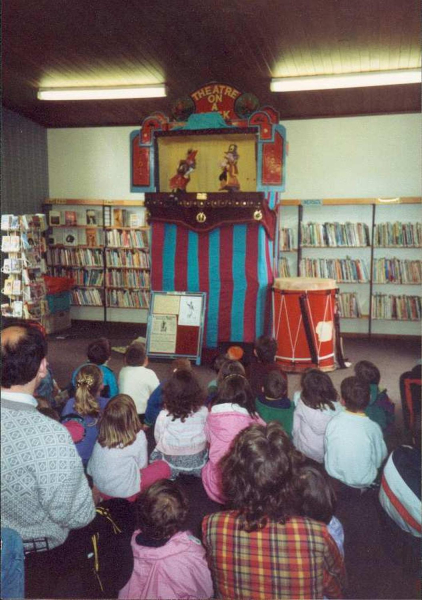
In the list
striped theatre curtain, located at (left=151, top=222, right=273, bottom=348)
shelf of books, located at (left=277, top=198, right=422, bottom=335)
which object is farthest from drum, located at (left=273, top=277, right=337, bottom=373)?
shelf of books, located at (left=277, top=198, right=422, bottom=335)

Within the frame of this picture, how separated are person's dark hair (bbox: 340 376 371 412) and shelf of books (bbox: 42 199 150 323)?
5.58 meters

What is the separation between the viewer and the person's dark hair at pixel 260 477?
4.90 ft

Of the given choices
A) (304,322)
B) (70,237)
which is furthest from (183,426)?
(70,237)

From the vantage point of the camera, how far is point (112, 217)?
8.09 meters

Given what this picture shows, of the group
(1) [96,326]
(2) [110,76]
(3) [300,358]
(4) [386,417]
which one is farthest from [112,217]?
(4) [386,417]

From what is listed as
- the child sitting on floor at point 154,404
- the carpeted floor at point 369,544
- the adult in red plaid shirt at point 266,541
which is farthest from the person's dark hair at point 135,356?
the adult in red plaid shirt at point 266,541

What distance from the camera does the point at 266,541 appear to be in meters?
1.46

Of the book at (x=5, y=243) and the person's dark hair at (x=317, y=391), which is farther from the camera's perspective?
the book at (x=5, y=243)

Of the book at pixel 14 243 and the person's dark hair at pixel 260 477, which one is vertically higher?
the book at pixel 14 243

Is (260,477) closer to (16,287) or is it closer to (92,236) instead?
(16,287)

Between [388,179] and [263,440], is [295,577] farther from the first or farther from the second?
[388,179]

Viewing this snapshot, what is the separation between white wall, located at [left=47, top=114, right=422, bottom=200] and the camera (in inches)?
288

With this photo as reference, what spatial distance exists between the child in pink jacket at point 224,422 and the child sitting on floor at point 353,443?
0.43m

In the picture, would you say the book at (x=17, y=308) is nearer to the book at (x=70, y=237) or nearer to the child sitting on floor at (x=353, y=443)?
→ the book at (x=70, y=237)
